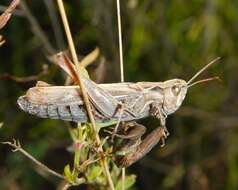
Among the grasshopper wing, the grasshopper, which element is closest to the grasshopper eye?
the grasshopper

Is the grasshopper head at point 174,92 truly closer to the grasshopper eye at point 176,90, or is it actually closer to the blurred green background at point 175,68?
the grasshopper eye at point 176,90

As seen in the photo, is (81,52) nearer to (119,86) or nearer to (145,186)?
(145,186)

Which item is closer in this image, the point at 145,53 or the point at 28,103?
the point at 28,103

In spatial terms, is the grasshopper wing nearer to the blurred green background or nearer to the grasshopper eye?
the grasshopper eye

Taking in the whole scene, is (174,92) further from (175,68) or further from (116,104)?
(175,68)

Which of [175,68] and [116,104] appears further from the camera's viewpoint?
[175,68]

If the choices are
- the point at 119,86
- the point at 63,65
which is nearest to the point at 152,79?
the point at 119,86

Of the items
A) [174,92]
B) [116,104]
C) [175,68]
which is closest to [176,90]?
[174,92]
